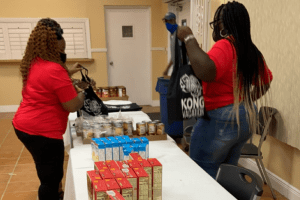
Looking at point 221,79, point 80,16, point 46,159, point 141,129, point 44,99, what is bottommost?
point 46,159

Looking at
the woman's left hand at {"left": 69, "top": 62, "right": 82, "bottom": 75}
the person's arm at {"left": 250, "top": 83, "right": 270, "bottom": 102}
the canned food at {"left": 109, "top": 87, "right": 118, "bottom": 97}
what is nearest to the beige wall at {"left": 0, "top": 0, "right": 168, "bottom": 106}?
the canned food at {"left": 109, "top": 87, "right": 118, "bottom": 97}

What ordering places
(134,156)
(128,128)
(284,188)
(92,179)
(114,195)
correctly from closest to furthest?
(114,195) < (92,179) < (134,156) < (128,128) < (284,188)

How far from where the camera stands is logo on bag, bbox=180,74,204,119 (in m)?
1.57

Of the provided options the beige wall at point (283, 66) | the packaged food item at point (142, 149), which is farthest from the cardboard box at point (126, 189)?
the beige wall at point (283, 66)

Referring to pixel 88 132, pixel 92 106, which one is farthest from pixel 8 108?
pixel 88 132

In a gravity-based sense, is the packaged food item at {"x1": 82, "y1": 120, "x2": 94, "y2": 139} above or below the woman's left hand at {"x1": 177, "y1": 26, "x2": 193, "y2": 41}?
below

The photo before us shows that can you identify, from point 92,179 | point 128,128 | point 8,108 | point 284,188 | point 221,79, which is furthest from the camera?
point 8,108

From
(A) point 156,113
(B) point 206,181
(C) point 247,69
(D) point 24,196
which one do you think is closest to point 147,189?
(B) point 206,181

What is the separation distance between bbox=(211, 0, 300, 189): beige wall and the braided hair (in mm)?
1115

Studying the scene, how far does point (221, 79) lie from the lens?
1.54 m

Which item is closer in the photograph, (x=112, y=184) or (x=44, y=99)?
(x=112, y=184)

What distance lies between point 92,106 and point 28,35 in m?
4.43

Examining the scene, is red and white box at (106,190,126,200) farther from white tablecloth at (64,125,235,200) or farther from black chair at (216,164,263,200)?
black chair at (216,164,263,200)

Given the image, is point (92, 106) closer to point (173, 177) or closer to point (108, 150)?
point (108, 150)
